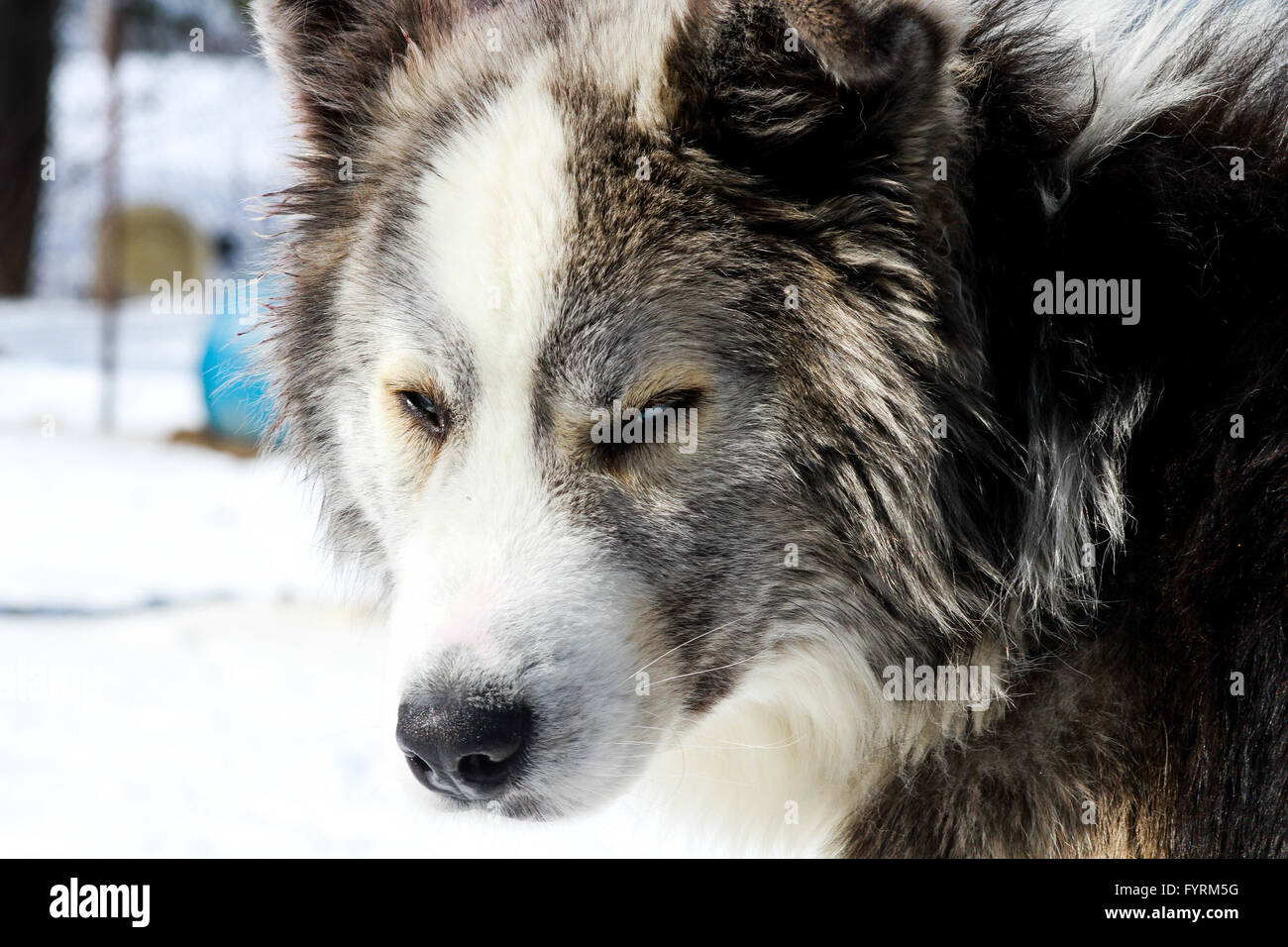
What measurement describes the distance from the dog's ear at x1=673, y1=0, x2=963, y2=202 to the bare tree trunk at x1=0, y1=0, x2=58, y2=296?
12726 millimetres

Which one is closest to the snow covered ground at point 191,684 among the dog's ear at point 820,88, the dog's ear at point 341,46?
the dog's ear at point 341,46

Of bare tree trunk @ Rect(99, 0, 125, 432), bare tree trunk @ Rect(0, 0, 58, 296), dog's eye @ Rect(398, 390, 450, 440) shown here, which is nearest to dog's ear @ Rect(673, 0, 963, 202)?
dog's eye @ Rect(398, 390, 450, 440)

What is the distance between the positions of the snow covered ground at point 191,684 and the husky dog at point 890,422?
0.52 meters

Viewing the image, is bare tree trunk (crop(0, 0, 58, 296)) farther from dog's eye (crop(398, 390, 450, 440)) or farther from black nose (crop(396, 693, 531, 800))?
black nose (crop(396, 693, 531, 800))

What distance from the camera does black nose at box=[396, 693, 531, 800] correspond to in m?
2.18

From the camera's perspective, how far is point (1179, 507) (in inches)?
93.0

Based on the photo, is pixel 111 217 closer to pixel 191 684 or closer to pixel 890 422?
pixel 191 684

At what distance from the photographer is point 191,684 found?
5.01 meters

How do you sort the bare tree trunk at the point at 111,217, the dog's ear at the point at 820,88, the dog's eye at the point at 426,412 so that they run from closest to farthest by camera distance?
the dog's ear at the point at 820,88 → the dog's eye at the point at 426,412 → the bare tree trunk at the point at 111,217

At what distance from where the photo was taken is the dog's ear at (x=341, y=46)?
2990 millimetres

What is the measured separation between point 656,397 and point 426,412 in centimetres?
54

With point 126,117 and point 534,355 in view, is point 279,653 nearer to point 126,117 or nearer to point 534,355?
point 534,355

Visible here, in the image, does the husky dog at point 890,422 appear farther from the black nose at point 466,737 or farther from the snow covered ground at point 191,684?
the snow covered ground at point 191,684

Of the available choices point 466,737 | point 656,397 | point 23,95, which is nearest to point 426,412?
point 656,397
